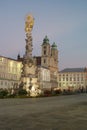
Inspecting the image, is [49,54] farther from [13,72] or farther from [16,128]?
[16,128]

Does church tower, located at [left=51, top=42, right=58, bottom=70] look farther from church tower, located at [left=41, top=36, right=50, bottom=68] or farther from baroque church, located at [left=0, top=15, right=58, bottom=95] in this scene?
church tower, located at [left=41, top=36, right=50, bottom=68]

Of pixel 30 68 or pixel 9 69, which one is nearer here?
pixel 30 68

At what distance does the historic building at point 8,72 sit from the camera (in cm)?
12356

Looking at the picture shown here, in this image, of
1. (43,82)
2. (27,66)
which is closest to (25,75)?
(27,66)

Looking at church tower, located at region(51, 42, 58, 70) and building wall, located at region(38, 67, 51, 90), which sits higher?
church tower, located at region(51, 42, 58, 70)

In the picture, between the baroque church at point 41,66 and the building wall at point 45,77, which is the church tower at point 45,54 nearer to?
the baroque church at point 41,66

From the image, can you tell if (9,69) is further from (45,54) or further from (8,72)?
(45,54)

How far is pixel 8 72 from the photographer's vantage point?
5138 inches

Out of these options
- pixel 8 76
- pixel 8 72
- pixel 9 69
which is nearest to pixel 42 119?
pixel 8 76

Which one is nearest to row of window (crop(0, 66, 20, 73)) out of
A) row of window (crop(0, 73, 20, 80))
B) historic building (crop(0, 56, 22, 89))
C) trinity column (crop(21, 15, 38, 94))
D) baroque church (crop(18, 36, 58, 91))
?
historic building (crop(0, 56, 22, 89))

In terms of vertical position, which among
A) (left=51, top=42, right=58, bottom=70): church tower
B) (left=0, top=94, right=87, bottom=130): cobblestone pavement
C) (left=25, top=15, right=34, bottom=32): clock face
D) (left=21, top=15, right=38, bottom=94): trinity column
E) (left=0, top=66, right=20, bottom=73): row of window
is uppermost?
(left=51, top=42, right=58, bottom=70): church tower

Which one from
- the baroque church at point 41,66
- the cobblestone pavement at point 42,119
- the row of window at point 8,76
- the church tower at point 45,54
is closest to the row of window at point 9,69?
the row of window at point 8,76

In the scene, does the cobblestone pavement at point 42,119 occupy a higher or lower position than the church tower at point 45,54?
lower

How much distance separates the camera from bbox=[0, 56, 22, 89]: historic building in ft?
405
